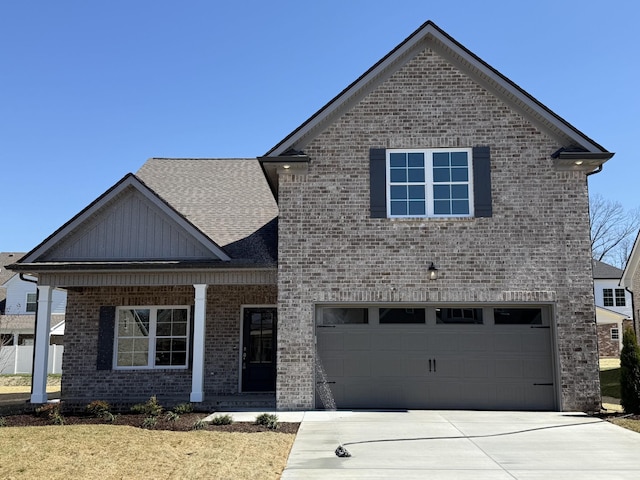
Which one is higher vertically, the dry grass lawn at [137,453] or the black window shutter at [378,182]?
the black window shutter at [378,182]

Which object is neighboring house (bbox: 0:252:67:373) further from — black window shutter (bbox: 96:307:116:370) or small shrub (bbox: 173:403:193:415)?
small shrub (bbox: 173:403:193:415)

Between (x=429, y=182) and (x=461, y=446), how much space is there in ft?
20.2

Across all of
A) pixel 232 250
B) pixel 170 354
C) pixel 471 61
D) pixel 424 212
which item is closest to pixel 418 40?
pixel 471 61

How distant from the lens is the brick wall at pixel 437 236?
12.9 m

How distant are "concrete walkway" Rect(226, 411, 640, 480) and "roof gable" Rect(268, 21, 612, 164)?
597 cm

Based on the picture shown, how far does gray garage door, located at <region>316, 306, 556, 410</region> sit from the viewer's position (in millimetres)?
13094

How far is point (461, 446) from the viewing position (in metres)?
9.15

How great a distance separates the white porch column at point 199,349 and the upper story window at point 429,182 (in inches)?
173

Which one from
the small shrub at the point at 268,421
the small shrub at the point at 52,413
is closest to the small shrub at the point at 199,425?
the small shrub at the point at 268,421

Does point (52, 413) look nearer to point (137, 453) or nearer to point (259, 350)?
point (137, 453)

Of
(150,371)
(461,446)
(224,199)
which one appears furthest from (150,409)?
(224,199)

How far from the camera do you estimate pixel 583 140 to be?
13.1m

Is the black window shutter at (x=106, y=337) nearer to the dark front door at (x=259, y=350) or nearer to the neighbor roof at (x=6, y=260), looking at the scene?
the dark front door at (x=259, y=350)

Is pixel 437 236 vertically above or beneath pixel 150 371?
above
